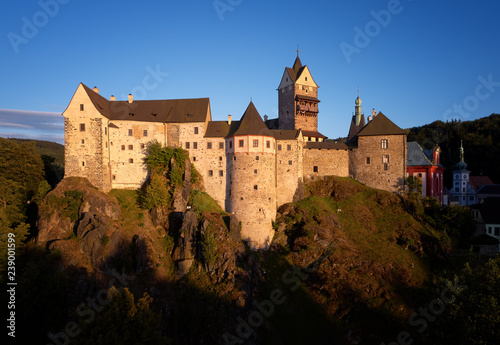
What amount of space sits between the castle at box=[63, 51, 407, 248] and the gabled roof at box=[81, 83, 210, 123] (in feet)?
0.43

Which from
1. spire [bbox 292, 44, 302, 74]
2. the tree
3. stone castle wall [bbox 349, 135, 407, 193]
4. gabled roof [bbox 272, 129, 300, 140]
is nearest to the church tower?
stone castle wall [bbox 349, 135, 407, 193]

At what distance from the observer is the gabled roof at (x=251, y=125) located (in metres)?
41.8

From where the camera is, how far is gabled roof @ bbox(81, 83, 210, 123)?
44188 millimetres

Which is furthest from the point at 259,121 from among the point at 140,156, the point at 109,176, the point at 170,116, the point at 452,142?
the point at 452,142

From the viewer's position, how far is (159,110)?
150ft

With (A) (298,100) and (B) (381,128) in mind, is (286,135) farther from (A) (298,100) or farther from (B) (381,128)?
(B) (381,128)

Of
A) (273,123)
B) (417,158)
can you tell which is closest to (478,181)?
(417,158)

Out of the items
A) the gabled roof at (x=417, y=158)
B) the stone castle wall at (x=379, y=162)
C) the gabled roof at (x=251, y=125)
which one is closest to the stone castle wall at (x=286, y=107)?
the stone castle wall at (x=379, y=162)

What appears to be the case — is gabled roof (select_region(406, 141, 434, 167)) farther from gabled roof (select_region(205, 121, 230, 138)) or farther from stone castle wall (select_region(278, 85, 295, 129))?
gabled roof (select_region(205, 121, 230, 138))

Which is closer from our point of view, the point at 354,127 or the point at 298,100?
the point at 298,100

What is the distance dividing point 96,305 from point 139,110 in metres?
26.9

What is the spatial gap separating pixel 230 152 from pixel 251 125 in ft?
14.8

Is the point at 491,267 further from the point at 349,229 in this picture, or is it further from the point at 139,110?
the point at 139,110

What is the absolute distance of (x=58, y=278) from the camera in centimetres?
2862
